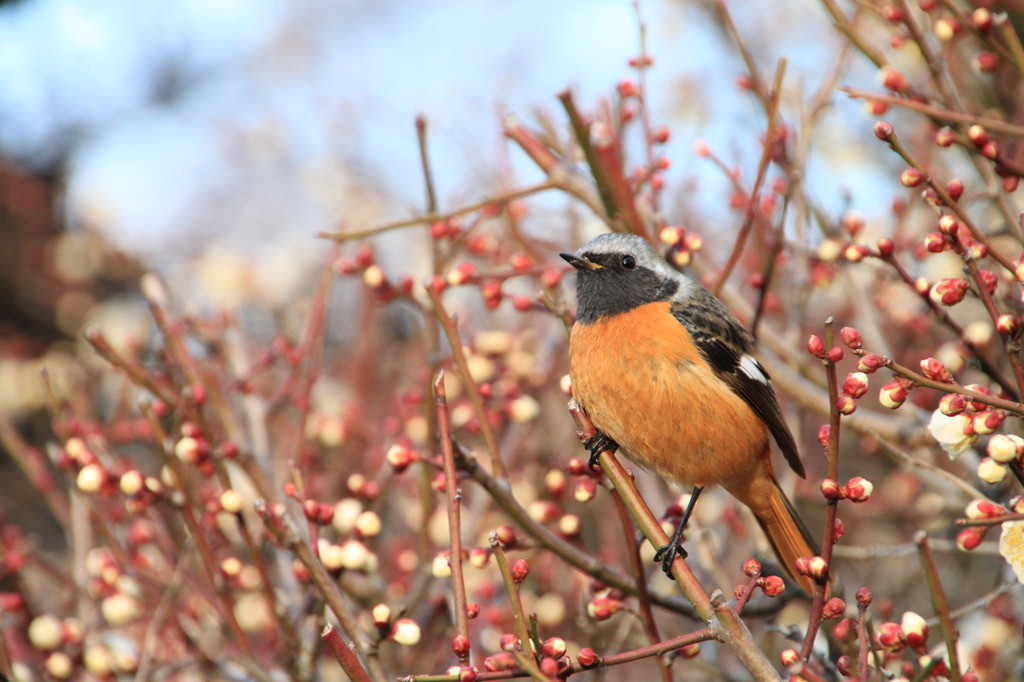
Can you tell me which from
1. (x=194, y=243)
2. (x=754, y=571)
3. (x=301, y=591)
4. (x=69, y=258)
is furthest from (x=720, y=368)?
→ (x=194, y=243)

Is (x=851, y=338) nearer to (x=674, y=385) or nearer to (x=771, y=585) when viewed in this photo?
(x=771, y=585)

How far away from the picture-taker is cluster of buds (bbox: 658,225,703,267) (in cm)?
314

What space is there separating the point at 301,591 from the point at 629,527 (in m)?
1.38

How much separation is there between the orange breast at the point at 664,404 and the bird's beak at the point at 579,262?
252 mm

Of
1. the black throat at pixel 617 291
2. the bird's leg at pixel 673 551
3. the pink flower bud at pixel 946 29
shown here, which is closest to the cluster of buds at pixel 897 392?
the bird's leg at pixel 673 551

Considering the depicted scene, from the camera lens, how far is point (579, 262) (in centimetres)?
341

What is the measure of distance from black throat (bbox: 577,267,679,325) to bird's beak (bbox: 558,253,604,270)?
0.05 metres

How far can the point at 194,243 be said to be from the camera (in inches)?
420

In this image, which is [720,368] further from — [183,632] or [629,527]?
[183,632]

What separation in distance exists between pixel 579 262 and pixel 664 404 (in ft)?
2.10

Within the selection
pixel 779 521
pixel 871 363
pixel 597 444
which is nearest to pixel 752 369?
pixel 779 521

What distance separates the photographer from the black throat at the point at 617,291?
344 cm

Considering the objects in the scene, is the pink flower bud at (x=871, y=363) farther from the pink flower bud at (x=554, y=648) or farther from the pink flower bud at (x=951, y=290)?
the pink flower bud at (x=554, y=648)

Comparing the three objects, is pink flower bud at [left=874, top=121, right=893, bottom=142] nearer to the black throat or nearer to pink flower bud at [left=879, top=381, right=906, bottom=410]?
pink flower bud at [left=879, top=381, right=906, bottom=410]
